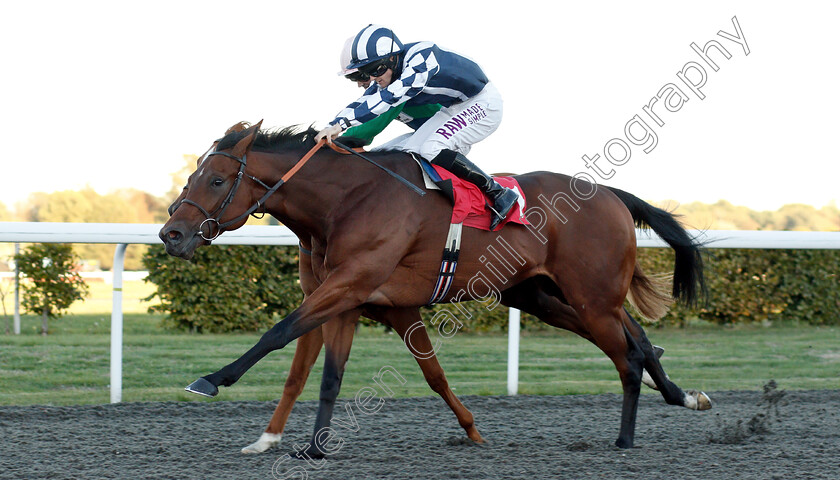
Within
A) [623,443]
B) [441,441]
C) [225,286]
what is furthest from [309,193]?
[225,286]

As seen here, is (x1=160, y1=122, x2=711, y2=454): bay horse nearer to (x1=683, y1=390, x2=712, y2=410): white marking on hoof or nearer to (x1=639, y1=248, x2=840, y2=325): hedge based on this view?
(x1=683, y1=390, x2=712, y2=410): white marking on hoof

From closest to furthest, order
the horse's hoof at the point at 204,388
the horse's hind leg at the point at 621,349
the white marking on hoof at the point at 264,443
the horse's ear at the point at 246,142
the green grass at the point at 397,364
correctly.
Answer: the horse's hoof at the point at 204,388
the horse's ear at the point at 246,142
the white marking on hoof at the point at 264,443
the horse's hind leg at the point at 621,349
the green grass at the point at 397,364

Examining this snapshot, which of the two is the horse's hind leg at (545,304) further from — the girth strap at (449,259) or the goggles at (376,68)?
the goggles at (376,68)

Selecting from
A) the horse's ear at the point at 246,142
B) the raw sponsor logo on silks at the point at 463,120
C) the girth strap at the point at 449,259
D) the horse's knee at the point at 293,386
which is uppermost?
the raw sponsor logo on silks at the point at 463,120

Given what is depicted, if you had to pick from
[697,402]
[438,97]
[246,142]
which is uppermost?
[438,97]

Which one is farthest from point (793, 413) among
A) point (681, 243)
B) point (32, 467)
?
point (32, 467)

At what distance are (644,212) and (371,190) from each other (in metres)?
1.70

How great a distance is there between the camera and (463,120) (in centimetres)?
387

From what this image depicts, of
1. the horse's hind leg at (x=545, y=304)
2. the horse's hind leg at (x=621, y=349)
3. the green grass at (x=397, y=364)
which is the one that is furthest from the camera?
the green grass at (x=397, y=364)

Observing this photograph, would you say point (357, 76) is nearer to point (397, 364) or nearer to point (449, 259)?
point (449, 259)

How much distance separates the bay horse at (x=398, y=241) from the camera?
129 inches

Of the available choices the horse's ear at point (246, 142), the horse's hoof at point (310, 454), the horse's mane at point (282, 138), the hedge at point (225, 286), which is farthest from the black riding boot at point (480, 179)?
the hedge at point (225, 286)

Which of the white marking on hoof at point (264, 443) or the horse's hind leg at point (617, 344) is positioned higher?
the horse's hind leg at point (617, 344)

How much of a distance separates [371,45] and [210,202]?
0.99 metres
